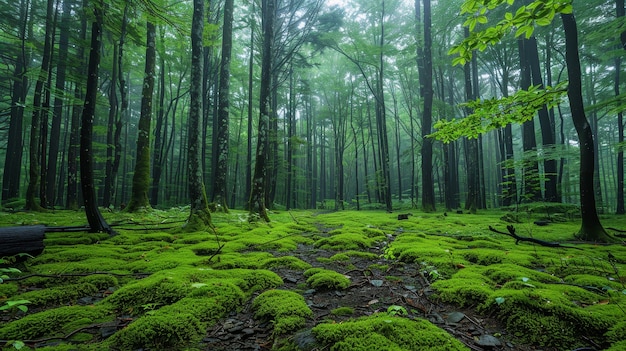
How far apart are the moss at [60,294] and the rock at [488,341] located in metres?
3.64

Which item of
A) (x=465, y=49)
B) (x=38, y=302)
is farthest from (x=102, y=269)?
(x=465, y=49)

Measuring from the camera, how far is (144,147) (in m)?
8.98

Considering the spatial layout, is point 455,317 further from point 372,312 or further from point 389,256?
point 389,256

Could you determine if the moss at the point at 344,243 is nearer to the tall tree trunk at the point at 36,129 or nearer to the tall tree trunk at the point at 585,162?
the tall tree trunk at the point at 585,162

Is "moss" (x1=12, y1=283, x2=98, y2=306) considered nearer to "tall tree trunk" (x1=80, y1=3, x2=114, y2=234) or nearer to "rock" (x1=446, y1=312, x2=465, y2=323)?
"tall tree trunk" (x1=80, y1=3, x2=114, y2=234)

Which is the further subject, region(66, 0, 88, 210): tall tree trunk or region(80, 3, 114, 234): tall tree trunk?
region(66, 0, 88, 210): tall tree trunk

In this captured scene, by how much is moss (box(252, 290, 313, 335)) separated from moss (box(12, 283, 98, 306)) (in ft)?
5.94

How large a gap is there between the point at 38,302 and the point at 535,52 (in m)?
17.5

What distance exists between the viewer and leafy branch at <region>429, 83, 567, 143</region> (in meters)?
3.74

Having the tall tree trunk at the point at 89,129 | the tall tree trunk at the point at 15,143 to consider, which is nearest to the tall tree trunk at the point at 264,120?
the tall tree trunk at the point at 89,129

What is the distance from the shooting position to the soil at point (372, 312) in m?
1.87

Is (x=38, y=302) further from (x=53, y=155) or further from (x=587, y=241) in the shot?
(x=53, y=155)

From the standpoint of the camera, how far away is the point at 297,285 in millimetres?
3072

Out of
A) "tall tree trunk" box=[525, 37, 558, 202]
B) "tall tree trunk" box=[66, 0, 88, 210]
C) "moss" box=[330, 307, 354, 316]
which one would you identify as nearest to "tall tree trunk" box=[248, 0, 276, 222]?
"moss" box=[330, 307, 354, 316]
